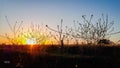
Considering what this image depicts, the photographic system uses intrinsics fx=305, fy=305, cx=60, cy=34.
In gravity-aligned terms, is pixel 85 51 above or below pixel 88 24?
below

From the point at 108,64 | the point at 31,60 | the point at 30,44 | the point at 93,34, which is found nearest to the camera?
the point at 108,64

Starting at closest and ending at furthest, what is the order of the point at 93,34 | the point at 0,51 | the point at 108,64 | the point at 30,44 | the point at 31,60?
the point at 108,64 < the point at 31,60 < the point at 0,51 < the point at 93,34 < the point at 30,44

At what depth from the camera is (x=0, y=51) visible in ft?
36.8

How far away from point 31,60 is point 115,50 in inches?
127

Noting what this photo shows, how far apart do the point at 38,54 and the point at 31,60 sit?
31cm

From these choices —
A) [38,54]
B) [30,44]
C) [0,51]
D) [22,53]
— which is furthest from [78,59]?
[30,44]

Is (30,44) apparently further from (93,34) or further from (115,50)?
(115,50)

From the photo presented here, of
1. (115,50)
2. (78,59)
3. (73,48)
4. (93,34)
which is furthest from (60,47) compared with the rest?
(78,59)

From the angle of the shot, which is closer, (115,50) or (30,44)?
(115,50)

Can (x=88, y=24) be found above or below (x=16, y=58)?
above

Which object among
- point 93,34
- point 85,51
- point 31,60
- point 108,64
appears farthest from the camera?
point 93,34

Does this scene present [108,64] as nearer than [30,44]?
Yes

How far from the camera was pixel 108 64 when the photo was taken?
9305 mm

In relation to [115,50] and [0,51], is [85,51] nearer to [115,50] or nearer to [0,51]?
[115,50]
